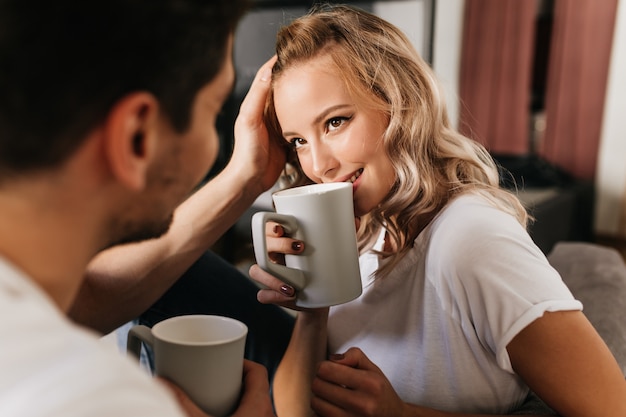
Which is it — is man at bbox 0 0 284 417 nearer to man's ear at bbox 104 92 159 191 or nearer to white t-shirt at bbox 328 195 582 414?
man's ear at bbox 104 92 159 191

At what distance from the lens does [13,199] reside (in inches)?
18.5

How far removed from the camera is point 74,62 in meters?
0.46

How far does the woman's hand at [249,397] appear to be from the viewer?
63cm

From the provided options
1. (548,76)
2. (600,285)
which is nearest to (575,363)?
(600,285)

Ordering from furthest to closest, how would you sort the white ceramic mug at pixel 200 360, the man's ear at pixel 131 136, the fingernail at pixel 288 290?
the fingernail at pixel 288 290, the white ceramic mug at pixel 200 360, the man's ear at pixel 131 136

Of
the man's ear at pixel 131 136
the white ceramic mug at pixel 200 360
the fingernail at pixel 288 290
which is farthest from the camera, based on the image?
the fingernail at pixel 288 290

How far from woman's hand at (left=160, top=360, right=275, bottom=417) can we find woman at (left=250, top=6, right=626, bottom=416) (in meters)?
0.14

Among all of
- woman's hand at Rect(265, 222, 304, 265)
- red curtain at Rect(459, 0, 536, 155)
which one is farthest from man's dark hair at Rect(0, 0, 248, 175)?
red curtain at Rect(459, 0, 536, 155)

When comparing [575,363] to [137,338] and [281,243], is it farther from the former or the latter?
[137,338]

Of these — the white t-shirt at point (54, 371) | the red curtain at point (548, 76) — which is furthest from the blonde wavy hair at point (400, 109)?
the red curtain at point (548, 76)

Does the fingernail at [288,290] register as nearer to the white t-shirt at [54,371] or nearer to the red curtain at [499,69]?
the white t-shirt at [54,371]

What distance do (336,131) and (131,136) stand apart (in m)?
0.47

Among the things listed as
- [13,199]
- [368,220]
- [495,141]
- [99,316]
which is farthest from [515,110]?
[13,199]

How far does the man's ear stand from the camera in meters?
0.48
